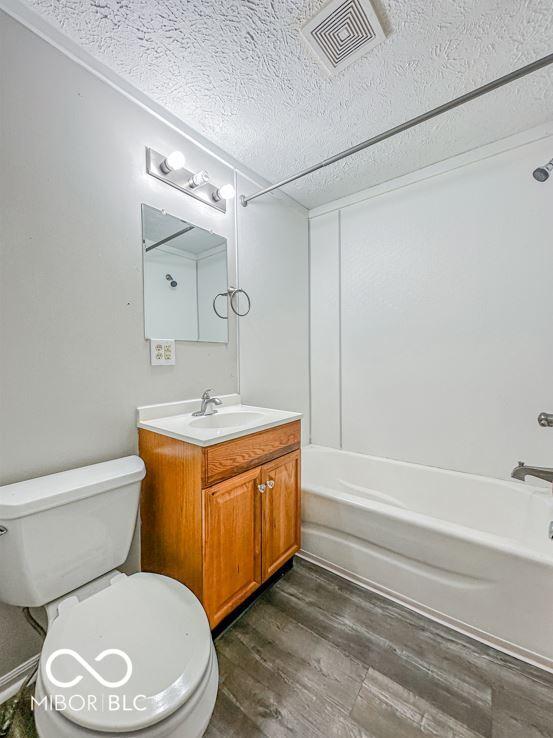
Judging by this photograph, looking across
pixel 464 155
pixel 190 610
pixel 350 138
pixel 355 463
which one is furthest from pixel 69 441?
pixel 464 155

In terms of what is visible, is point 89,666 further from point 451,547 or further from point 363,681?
point 451,547

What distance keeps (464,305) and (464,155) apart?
0.91 metres

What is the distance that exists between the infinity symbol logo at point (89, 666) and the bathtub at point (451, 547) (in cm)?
118

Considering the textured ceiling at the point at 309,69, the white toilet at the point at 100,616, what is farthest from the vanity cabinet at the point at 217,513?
the textured ceiling at the point at 309,69

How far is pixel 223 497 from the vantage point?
4.31ft

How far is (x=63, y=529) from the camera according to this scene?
107 centimetres

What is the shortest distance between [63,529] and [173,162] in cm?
162

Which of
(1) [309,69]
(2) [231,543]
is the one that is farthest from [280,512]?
(1) [309,69]

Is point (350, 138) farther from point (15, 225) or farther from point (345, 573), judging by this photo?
point (345, 573)

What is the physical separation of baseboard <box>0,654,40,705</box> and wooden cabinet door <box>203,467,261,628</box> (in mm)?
671

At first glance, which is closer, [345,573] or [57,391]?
[57,391]

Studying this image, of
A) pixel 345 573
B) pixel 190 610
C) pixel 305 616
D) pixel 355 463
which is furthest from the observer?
pixel 355 463
